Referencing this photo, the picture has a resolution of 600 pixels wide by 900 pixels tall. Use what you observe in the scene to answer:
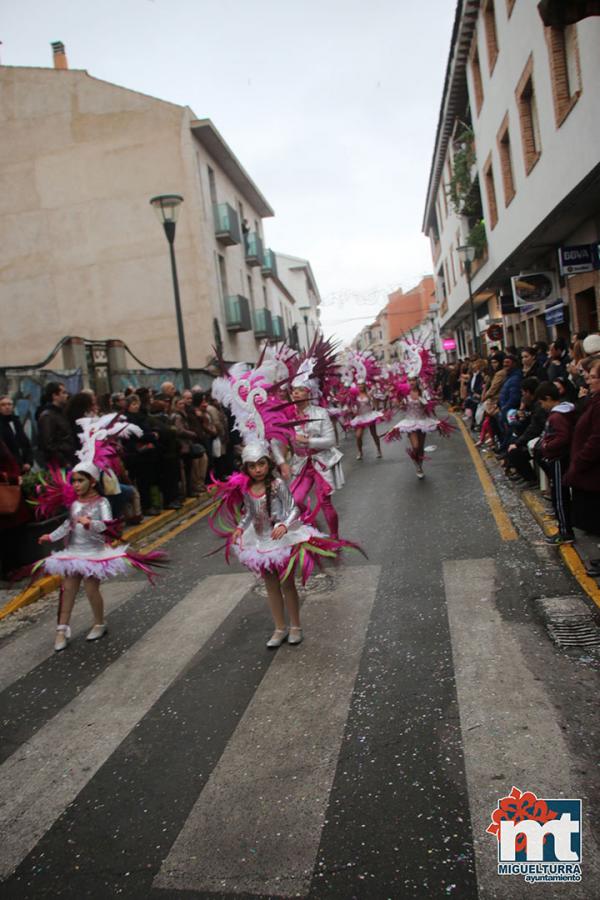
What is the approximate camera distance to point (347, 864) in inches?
115

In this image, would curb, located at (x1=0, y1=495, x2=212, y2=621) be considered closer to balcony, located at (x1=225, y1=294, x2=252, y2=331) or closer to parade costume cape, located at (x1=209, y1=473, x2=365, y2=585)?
parade costume cape, located at (x1=209, y1=473, x2=365, y2=585)

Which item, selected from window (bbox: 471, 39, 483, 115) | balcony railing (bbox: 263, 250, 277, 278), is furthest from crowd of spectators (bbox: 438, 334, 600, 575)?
balcony railing (bbox: 263, 250, 277, 278)

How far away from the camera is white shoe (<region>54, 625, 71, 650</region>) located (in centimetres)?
583

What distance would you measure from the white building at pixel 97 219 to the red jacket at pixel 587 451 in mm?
20505

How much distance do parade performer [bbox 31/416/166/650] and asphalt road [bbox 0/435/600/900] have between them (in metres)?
0.32

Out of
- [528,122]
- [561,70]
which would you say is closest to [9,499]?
[561,70]

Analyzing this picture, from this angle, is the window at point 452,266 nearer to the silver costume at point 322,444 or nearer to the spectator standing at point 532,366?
the spectator standing at point 532,366

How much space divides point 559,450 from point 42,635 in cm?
485

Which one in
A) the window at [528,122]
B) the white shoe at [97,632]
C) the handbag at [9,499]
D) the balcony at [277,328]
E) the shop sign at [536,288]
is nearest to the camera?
the white shoe at [97,632]

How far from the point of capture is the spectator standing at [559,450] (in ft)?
21.7

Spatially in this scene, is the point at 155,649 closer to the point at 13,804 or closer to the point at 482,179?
the point at 13,804

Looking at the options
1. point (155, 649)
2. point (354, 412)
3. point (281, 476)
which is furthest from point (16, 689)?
point (354, 412)

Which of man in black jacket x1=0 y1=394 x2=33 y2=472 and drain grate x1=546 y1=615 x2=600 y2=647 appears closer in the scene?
drain grate x1=546 y1=615 x2=600 y2=647

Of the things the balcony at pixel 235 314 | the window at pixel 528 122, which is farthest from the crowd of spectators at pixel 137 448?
the balcony at pixel 235 314
